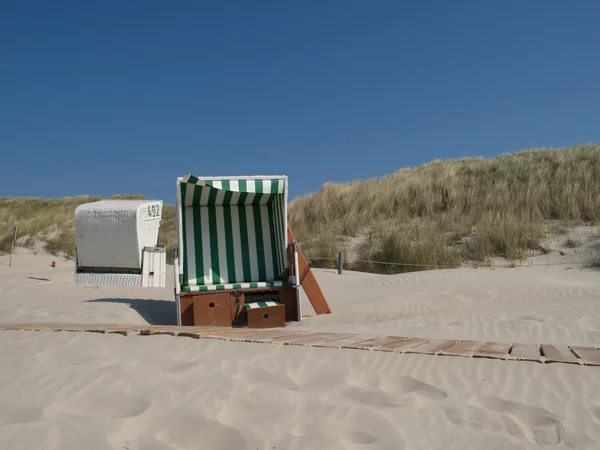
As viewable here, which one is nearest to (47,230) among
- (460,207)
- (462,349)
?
(460,207)

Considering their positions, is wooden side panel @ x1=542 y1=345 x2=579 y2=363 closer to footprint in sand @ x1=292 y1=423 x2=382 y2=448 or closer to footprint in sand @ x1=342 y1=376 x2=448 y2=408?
footprint in sand @ x1=342 y1=376 x2=448 y2=408

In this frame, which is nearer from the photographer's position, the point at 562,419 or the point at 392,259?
the point at 562,419

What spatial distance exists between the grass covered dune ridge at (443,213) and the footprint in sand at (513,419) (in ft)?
34.0

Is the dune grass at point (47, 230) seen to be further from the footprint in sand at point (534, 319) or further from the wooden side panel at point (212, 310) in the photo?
the footprint in sand at point (534, 319)

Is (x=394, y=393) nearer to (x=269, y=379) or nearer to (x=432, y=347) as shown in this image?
(x=269, y=379)

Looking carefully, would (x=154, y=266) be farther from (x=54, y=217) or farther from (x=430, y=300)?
(x=54, y=217)

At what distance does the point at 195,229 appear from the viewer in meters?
9.15

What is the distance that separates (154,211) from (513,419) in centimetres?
1134

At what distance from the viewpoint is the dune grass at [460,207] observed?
1396cm

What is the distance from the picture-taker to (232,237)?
9.31m


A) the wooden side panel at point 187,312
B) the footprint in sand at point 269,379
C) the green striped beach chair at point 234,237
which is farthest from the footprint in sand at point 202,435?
the green striped beach chair at point 234,237

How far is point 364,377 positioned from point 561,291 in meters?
6.86

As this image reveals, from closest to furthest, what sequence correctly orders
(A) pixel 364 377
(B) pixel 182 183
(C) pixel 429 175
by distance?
(A) pixel 364 377 < (B) pixel 182 183 < (C) pixel 429 175

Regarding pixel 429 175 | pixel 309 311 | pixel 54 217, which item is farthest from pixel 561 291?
pixel 54 217
